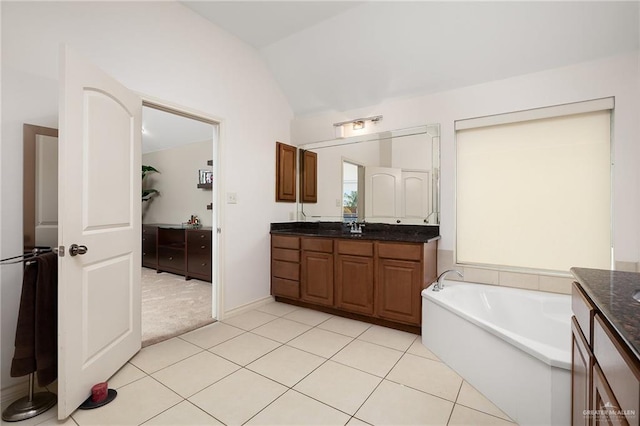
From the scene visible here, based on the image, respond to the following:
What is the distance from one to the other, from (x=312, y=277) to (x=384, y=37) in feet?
8.30

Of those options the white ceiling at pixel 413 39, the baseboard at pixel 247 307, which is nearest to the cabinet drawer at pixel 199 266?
the baseboard at pixel 247 307

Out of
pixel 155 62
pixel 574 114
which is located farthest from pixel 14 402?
pixel 574 114

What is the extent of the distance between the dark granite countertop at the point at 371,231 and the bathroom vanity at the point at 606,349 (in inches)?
55.4

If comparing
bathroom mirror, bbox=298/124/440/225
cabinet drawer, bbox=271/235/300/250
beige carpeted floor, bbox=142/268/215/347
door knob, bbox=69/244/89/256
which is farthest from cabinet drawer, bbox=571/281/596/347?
beige carpeted floor, bbox=142/268/215/347

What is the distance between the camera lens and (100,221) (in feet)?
5.66

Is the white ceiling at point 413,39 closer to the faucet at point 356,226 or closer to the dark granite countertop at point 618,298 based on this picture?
the faucet at point 356,226

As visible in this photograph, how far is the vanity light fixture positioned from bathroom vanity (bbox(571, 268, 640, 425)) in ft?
7.99

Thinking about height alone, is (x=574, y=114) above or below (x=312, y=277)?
above

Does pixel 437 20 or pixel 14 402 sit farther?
pixel 437 20

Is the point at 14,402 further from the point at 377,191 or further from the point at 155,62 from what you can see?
the point at 377,191

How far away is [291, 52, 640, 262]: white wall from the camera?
2.12 m

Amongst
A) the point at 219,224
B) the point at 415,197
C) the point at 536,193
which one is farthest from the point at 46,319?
the point at 536,193

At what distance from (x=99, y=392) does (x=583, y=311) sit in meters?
2.38

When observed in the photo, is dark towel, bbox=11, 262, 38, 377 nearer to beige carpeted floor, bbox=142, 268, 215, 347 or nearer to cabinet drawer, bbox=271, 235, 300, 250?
beige carpeted floor, bbox=142, 268, 215, 347
